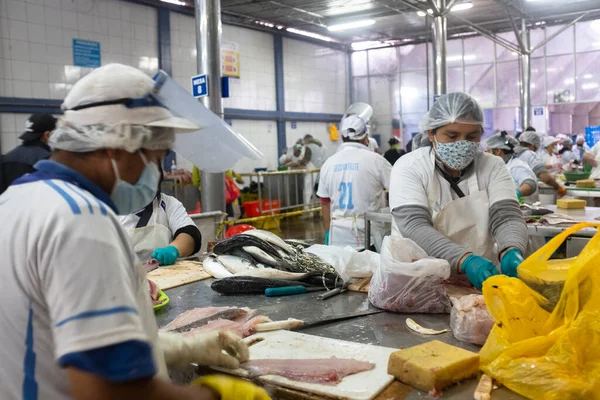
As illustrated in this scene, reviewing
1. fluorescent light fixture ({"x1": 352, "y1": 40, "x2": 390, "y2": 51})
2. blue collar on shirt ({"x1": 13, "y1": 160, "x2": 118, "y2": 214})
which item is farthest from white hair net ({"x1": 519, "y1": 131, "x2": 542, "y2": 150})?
fluorescent light fixture ({"x1": 352, "y1": 40, "x2": 390, "y2": 51})

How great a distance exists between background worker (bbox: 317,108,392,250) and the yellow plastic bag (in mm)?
3128

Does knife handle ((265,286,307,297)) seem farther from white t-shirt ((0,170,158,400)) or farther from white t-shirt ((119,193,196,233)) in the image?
white t-shirt ((0,170,158,400))

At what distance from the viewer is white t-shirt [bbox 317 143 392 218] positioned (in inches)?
192

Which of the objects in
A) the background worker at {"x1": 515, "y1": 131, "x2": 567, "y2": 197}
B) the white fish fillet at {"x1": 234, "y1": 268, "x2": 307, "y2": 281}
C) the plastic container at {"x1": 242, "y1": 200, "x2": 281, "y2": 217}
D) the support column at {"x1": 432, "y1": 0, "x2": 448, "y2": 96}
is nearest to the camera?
the white fish fillet at {"x1": 234, "y1": 268, "x2": 307, "y2": 281}

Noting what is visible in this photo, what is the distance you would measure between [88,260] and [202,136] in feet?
2.54

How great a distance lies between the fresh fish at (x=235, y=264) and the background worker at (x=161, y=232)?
53 centimetres

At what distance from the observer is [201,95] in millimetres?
6348

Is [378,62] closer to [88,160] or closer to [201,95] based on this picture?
[201,95]

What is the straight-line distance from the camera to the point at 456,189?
3.01 m

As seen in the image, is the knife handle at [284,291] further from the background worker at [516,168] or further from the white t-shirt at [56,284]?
the background worker at [516,168]

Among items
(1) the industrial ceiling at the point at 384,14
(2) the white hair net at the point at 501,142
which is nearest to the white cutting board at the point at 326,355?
(2) the white hair net at the point at 501,142

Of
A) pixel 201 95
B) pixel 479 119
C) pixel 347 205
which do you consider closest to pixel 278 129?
pixel 201 95

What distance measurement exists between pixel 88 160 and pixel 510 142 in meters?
6.42

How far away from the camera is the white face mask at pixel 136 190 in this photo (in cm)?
125
